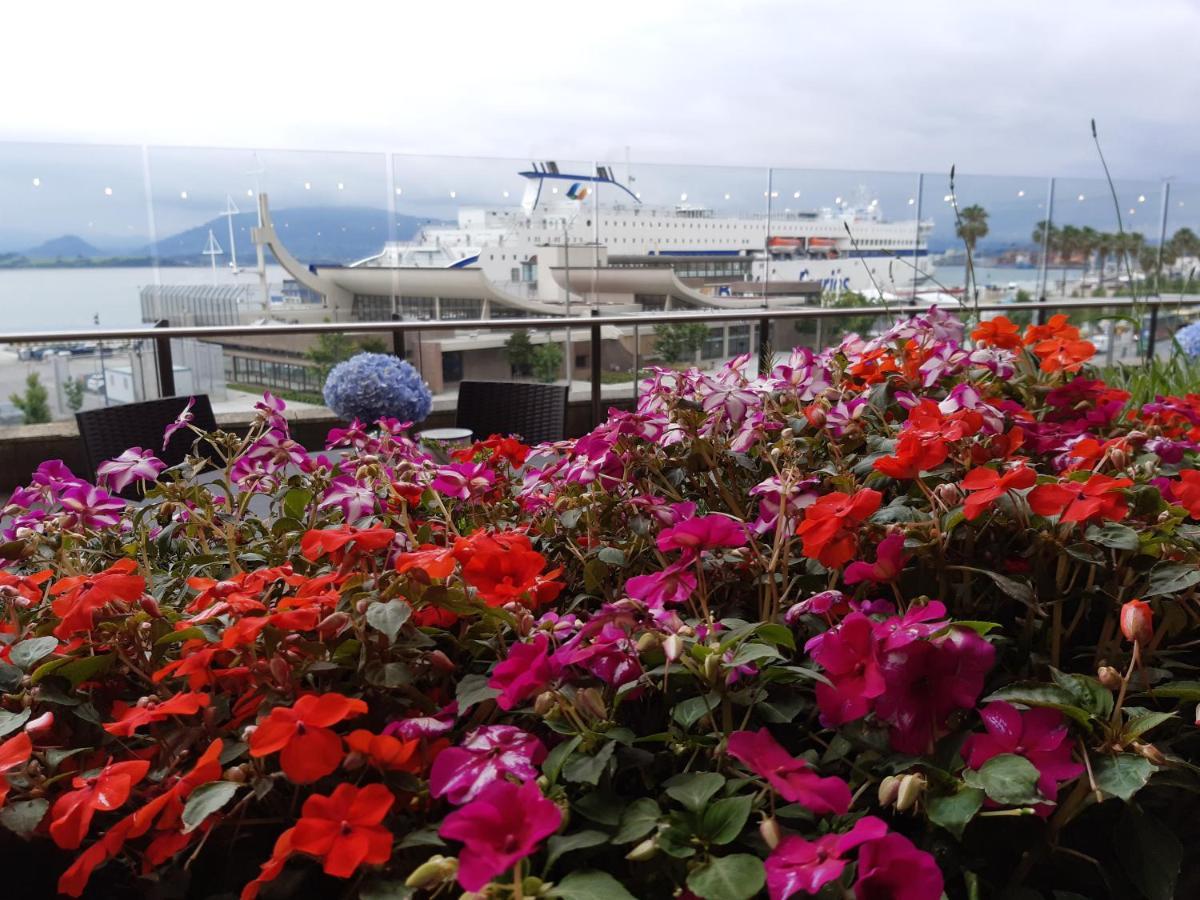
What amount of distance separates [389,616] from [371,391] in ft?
7.01

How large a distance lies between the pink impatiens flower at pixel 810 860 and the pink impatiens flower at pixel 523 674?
146 mm

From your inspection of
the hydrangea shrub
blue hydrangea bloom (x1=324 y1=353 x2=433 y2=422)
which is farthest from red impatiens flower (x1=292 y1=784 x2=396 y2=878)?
blue hydrangea bloom (x1=324 y1=353 x2=433 y2=422)

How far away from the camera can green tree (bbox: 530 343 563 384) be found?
4.49m

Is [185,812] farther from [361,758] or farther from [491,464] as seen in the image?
[491,464]

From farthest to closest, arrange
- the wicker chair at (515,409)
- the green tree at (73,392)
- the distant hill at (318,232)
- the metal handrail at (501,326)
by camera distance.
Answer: the distant hill at (318,232), the green tree at (73,392), the metal handrail at (501,326), the wicker chair at (515,409)

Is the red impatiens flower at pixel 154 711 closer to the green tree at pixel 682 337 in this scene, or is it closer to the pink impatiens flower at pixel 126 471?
the pink impatiens flower at pixel 126 471

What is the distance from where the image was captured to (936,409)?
727 millimetres

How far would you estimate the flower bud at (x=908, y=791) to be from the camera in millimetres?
396

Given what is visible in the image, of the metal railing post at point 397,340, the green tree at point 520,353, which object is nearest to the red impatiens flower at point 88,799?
the metal railing post at point 397,340

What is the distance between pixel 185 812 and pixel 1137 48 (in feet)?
39.5

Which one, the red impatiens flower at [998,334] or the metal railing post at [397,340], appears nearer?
the red impatiens flower at [998,334]

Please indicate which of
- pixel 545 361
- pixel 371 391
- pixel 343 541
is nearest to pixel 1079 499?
pixel 343 541

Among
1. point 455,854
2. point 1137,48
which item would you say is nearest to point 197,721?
point 455,854

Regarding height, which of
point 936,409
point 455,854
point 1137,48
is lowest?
point 455,854
